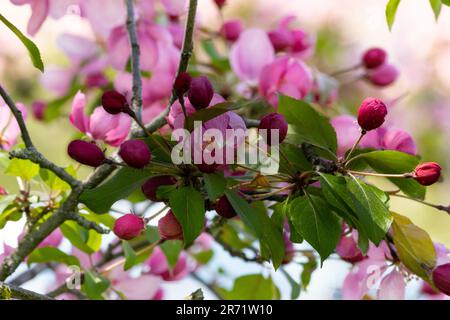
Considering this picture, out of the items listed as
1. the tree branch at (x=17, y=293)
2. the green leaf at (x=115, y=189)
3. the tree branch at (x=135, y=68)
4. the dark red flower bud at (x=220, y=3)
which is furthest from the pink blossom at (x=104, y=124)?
the dark red flower bud at (x=220, y=3)

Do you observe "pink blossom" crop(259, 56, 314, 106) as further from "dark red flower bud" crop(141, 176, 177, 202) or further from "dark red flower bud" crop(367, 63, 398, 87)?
"dark red flower bud" crop(141, 176, 177, 202)

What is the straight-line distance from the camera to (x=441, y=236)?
12.0 feet

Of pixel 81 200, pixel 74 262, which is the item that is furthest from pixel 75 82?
pixel 81 200

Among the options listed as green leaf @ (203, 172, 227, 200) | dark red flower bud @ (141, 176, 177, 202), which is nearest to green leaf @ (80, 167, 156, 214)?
dark red flower bud @ (141, 176, 177, 202)

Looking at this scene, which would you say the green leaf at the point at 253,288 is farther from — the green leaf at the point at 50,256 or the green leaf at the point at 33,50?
the green leaf at the point at 33,50

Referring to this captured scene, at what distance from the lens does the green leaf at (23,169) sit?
4.50 feet

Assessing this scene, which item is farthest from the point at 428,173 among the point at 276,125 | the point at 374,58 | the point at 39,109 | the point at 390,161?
the point at 39,109

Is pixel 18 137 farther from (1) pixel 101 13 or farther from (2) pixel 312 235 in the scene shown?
(2) pixel 312 235

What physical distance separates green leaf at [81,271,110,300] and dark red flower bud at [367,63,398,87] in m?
0.79

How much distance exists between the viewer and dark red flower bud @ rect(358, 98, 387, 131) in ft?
3.79

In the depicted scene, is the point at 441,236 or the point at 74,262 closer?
the point at 74,262

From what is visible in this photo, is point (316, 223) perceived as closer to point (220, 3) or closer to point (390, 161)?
point (390, 161)

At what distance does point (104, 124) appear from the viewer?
138 centimetres
